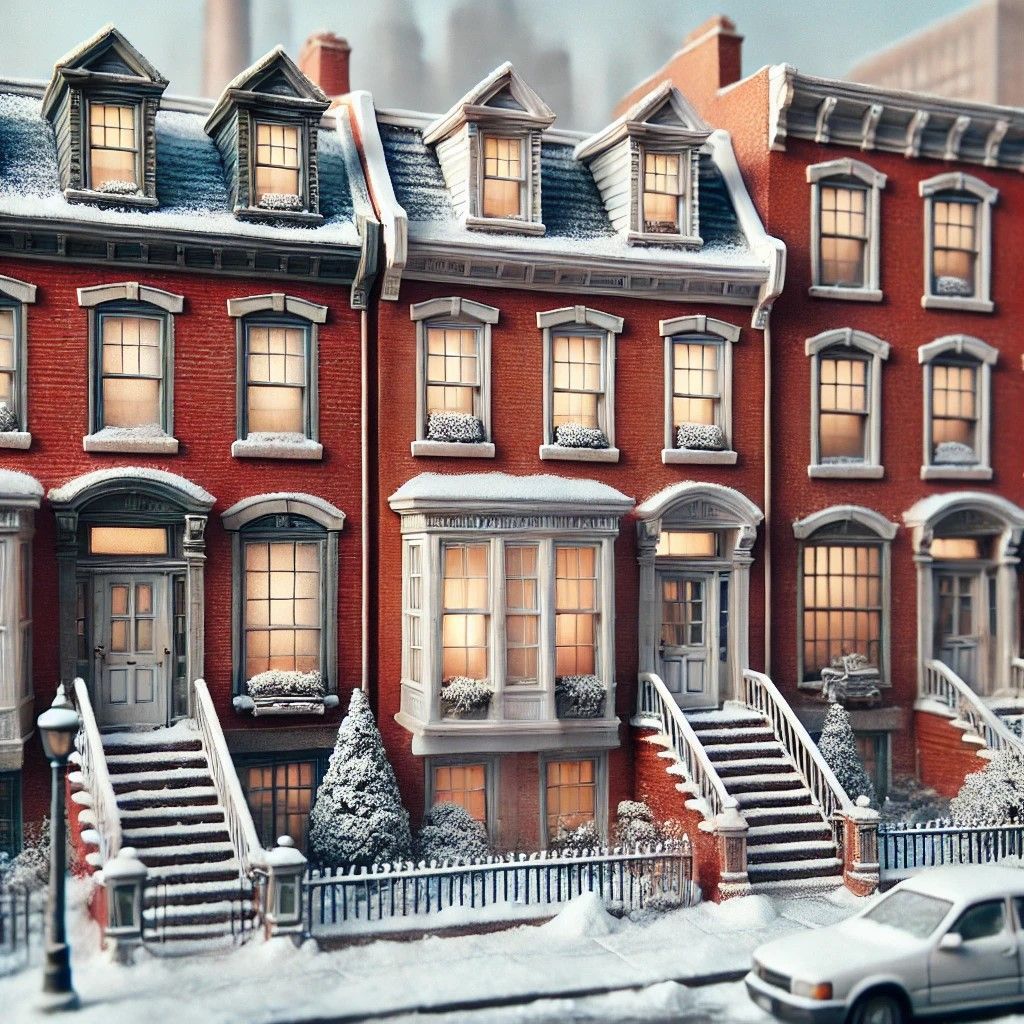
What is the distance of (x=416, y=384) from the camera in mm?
21031

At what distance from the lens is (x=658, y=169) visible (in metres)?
22.7

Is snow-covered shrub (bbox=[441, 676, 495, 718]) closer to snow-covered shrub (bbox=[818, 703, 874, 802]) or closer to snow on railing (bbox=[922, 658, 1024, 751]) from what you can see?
snow-covered shrub (bbox=[818, 703, 874, 802])

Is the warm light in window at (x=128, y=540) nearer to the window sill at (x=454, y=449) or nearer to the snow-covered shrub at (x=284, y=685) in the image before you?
the snow-covered shrub at (x=284, y=685)

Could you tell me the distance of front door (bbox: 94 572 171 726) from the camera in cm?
1966

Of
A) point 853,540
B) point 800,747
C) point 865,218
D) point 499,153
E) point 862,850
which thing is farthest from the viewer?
point 865,218

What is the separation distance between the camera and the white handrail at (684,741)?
1925 centimetres

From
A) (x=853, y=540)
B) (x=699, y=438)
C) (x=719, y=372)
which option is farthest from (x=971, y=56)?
(x=699, y=438)

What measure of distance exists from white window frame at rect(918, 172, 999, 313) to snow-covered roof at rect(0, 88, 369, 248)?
10.4 m

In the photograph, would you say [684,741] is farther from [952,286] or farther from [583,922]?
[952,286]

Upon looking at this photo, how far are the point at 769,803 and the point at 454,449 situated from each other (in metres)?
7.31

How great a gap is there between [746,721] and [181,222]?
11.9 m

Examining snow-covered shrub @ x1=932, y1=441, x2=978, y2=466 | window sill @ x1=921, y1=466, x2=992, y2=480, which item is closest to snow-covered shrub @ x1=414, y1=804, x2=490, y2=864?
window sill @ x1=921, y1=466, x2=992, y2=480

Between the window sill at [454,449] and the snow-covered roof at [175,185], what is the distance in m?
3.28

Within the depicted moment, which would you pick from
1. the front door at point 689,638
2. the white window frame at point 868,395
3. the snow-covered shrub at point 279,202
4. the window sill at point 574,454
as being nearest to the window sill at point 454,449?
the window sill at point 574,454
